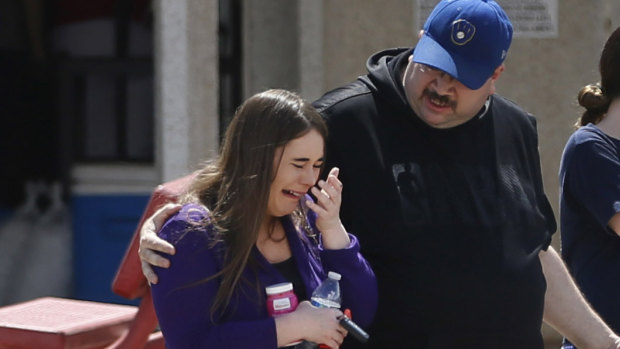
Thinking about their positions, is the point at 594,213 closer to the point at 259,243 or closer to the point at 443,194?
the point at 443,194

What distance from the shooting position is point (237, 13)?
614cm

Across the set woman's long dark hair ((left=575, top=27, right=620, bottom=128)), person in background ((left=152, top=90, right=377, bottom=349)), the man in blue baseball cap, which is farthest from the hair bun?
person in background ((left=152, top=90, right=377, bottom=349))

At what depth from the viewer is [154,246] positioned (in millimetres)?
2133

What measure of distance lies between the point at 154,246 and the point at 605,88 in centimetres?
157

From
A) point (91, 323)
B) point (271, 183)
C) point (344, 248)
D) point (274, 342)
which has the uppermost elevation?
point (271, 183)

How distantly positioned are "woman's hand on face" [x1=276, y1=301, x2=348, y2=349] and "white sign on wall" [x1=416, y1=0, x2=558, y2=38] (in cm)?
408

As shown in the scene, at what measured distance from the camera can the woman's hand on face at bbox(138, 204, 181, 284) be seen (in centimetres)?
211

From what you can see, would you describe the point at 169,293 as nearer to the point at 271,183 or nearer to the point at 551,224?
the point at 271,183

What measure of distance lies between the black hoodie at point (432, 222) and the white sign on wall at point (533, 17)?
354 centimetres

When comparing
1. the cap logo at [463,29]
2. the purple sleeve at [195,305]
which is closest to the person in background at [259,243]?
the purple sleeve at [195,305]

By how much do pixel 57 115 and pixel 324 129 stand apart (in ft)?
15.5

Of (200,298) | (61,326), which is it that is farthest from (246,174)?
(61,326)

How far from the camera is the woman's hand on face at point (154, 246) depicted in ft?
6.93

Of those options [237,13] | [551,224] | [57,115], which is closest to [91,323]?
[551,224]
